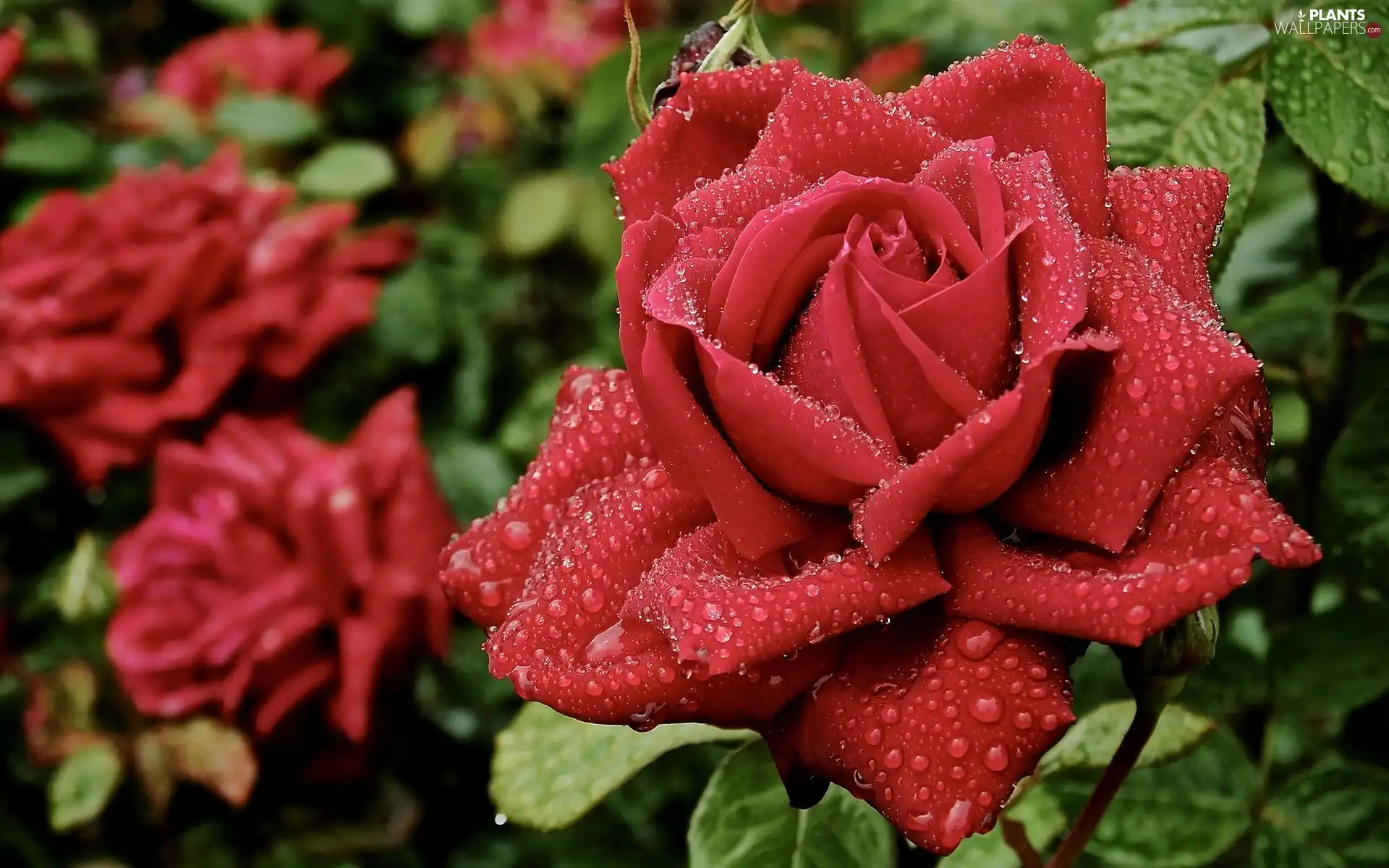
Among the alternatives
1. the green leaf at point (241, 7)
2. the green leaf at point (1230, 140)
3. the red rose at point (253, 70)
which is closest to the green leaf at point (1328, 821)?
the green leaf at point (1230, 140)

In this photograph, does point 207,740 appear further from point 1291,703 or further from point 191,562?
point 1291,703

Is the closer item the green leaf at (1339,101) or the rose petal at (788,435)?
the rose petal at (788,435)

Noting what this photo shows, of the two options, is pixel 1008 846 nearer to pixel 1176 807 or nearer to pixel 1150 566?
pixel 1176 807

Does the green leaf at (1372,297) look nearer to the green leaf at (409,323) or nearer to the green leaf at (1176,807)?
the green leaf at (1176,807)

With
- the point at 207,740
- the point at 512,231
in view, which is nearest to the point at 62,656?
the point at 207,740

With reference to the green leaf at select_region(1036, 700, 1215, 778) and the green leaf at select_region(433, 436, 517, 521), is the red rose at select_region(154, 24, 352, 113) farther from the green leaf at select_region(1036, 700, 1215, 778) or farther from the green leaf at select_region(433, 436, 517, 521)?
the green leaf at select_region(1036, 700, 1215, 778)
